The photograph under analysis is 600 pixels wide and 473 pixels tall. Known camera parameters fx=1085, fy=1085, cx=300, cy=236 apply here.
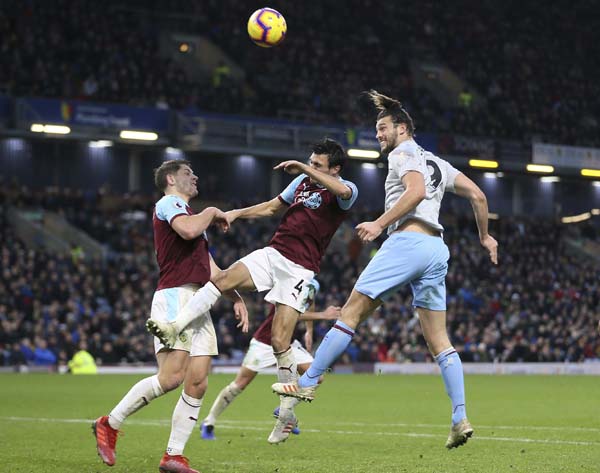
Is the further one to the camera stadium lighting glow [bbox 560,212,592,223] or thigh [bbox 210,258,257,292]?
stadium lighting glow [bbox 560,212,592,223]

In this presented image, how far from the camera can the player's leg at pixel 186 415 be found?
796 cm

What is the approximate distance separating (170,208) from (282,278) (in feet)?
6.14

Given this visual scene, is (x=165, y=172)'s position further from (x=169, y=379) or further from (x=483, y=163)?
(x=483, y=163)

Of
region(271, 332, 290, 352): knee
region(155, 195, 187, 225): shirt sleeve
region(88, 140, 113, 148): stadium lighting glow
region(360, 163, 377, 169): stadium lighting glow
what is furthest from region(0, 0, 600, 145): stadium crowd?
region(155, 195, 187, 225): shirt sleeve

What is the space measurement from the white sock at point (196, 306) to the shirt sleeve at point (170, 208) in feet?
2.04

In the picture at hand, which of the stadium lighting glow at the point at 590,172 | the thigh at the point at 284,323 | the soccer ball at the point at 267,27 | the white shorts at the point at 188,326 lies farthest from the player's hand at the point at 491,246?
the stadium lighting glow at the point at 590,172

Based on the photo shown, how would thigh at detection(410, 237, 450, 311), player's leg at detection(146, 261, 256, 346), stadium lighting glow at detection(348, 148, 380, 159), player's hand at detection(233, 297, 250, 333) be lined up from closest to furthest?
player's leg at detection(146, 261, 256, 346) → thigh at detection(410, 237, 450, 311) → player's hand at detection(233, 297, 250, 333) → stadium lighting glow at detection(348, 148, 380, 159)

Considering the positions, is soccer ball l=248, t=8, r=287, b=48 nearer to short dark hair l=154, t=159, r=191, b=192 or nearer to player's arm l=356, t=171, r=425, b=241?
short dark hair l=154, t=159, r=191, b=192

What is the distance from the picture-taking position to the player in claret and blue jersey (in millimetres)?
9805

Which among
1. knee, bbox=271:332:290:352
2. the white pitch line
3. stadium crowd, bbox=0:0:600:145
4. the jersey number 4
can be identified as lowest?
the white pitch line

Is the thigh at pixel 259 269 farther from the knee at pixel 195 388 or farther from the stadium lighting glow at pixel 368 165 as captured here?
the stadium lighting glow at pixel 368 165

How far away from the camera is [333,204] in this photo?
10141mm

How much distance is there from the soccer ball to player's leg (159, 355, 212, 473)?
702 centimetres

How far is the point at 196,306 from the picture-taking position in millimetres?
8391
